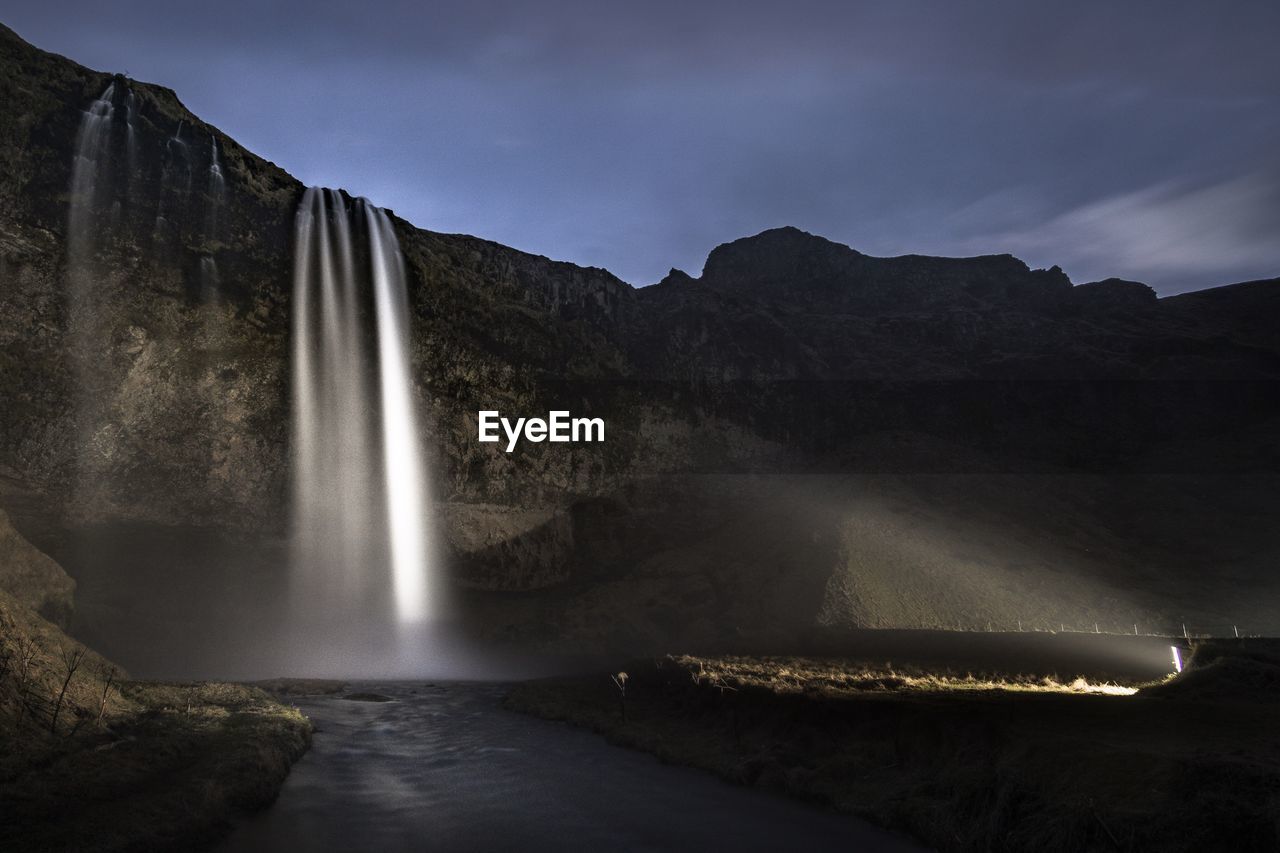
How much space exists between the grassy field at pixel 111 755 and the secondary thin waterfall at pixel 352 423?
21.6m

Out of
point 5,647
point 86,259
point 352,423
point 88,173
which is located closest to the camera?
point 5,647

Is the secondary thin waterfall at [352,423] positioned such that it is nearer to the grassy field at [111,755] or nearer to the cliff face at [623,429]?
the cliff face at [623,429]

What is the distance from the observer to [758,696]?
23.8 m

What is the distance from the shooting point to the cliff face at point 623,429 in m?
37.4

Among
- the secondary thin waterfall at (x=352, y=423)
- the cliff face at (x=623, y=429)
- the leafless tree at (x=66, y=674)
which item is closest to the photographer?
the leafless tree at (x=66, y=674)

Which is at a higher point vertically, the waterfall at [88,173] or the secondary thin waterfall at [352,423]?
the waterfall at [88,173]

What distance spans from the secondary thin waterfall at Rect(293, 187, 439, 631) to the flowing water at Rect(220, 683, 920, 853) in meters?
21.7

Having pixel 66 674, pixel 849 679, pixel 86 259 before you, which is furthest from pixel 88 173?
pixel 849 679

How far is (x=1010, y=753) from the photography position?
14.7 m

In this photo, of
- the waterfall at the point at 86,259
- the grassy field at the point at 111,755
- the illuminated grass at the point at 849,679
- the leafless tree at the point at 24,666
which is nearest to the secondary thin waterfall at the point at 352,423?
the waterfall at the point at 86,259

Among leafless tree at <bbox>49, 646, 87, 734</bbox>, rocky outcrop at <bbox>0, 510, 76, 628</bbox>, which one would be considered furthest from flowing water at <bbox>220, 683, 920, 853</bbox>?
rocky outcrop at <bbox>0, 510, 76, 628</bbox>

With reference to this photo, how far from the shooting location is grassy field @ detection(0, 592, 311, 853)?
11.8m

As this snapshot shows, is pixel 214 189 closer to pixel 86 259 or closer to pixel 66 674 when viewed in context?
pixel 86 259

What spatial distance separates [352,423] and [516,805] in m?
33.9
